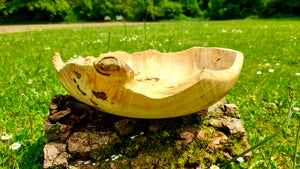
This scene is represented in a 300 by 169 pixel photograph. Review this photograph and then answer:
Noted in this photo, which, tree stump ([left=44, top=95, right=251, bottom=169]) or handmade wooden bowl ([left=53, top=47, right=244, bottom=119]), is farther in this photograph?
tree stump ([left=44, top=95, right=251, bottom=169])

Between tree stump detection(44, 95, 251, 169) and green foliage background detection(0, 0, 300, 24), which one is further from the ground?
green foliage background detection(0, 0, 300, 24)

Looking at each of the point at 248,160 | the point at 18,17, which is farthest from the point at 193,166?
the point at 18,17

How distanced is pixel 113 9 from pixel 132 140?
31.1 metres

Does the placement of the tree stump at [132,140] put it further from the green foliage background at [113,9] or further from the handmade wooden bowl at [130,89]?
the green foliage background at [113,9]

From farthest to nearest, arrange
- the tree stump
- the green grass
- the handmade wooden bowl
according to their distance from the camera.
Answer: the green grass
the tree stump
the handmade wooden bowl

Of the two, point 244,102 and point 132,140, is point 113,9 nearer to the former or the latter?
point 244,102

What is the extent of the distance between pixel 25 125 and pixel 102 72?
1.59 metres

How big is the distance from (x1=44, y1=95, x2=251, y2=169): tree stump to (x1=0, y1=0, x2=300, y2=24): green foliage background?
87.5ft

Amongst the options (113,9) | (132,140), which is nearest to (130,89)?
(132,140)

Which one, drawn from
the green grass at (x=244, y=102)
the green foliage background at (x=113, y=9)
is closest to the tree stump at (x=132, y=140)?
the green grass at (x=244, y=102)

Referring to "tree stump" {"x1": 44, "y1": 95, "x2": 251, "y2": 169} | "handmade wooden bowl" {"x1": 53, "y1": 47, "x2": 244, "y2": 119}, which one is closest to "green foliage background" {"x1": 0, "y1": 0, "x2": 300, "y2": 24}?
"tree stump" {"x1": 44, "y1": 95, "x2": 251, "y2": 169}

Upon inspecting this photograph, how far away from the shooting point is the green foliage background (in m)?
27.4

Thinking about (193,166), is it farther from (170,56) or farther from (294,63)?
(294,63)

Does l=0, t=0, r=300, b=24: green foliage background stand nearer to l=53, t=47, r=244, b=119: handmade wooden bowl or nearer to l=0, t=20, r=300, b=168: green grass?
l=0, t=20, r=300, b=168: green grass
